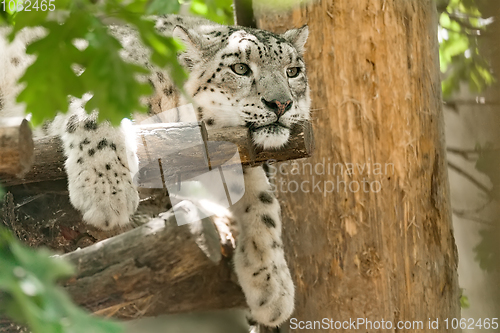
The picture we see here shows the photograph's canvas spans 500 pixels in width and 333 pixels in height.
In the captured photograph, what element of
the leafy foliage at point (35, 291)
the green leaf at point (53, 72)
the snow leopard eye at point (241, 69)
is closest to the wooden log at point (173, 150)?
the snow leopard eye at point (241, 69)

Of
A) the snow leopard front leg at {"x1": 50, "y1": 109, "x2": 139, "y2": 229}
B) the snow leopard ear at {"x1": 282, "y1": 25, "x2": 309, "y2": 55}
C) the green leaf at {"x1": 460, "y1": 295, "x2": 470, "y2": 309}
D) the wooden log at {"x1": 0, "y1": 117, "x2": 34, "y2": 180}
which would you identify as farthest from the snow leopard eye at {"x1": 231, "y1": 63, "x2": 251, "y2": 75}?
the green leaf at {"x1": 460, "y1": 295, "x2": 470, "y2": 309}

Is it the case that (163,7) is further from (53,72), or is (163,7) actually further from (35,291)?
(35,291)

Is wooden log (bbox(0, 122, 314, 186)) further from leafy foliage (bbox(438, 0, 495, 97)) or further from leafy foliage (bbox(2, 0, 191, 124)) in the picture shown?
leafy foliage (bbox(438, 0, 495, 97))

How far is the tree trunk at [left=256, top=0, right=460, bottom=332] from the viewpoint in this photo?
2.10 meters

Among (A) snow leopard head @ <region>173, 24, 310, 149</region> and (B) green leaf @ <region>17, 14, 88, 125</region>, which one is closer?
(B) green leaf @ <region>17, 14, 88, 125</region>

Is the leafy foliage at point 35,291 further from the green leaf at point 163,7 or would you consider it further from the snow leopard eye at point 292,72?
the snow leopard eye at point 292,72

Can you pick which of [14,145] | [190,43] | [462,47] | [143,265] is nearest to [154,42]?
[14,145]

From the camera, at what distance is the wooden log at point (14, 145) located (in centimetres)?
92

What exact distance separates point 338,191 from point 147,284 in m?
0.90

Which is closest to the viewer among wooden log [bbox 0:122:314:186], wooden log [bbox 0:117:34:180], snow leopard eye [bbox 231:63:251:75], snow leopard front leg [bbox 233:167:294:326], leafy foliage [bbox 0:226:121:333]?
leafy foliage [bbox 0:226:121:333]

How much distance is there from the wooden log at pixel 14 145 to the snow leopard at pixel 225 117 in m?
0.29

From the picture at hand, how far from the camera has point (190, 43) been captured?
189cm

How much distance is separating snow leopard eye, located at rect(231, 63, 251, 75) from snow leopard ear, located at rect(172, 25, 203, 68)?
0.45 feet

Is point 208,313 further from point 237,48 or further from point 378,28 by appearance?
point 378,28
